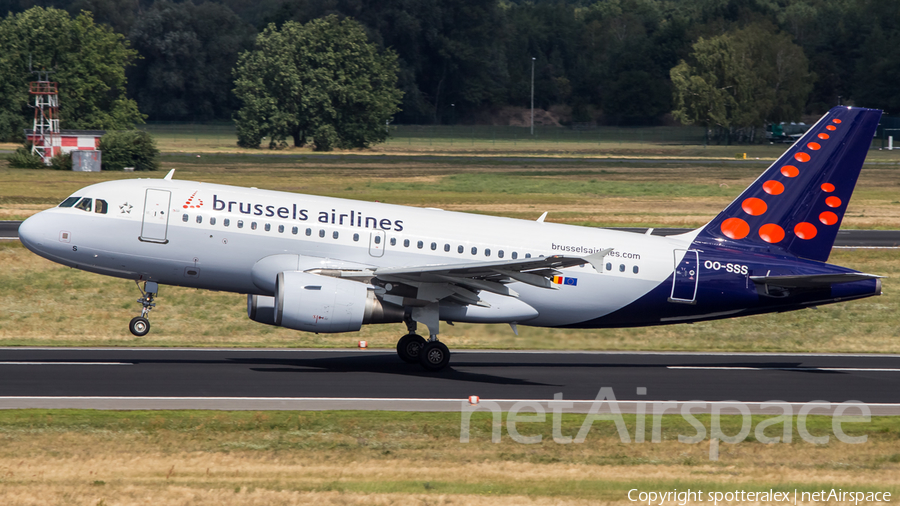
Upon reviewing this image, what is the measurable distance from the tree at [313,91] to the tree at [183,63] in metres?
46.6

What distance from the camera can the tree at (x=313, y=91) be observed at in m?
134

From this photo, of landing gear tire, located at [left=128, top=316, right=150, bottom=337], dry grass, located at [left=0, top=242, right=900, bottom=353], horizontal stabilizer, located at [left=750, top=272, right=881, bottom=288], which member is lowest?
dry grass, located at [left=0, top=242, right=900, bottom=353]

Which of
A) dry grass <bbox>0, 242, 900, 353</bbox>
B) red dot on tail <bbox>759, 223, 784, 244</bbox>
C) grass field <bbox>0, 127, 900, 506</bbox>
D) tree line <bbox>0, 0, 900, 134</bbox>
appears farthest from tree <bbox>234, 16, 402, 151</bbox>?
red dot on tail <bbox>759, 223, 784, 244</bbox>

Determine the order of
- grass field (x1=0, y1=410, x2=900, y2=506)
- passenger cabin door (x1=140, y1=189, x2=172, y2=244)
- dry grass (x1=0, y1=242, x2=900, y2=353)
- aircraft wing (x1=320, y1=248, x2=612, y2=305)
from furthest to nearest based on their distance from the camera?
dry grass (x1=0, y1=242, x2=900, y2=353) < passenger cabin door (x1=140, y1=189, x2=172, y2=244) < aircraft wing (x1=320, y1=248, x2=612, y2=305) < grass field (x1=0, y1=410, x2=900, y2=506)

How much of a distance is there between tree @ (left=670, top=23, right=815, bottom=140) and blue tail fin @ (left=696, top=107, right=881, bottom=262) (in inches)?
5064

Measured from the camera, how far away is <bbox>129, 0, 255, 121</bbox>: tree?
181 meters

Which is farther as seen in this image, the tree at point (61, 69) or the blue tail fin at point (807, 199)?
the tree at point (61, 69)

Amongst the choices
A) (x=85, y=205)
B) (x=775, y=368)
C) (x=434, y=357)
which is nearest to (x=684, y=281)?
→ (x=775, y=368)

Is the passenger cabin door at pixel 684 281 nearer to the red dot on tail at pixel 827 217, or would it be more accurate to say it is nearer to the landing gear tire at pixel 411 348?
the red dot on tail at pixel 827 217

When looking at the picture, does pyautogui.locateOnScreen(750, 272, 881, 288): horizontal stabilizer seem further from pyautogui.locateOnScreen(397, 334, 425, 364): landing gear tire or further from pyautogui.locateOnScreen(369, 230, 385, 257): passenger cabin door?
pyautogui.locateOnScreen(369, 230, 385, 257): passenger cabin door

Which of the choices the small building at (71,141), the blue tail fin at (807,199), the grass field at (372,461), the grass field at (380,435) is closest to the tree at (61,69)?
the small building at (71,141)

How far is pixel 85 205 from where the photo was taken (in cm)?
2559

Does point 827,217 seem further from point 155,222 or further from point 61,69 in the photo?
point 61,69

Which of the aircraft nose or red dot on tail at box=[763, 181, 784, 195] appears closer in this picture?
the aircraft nose
